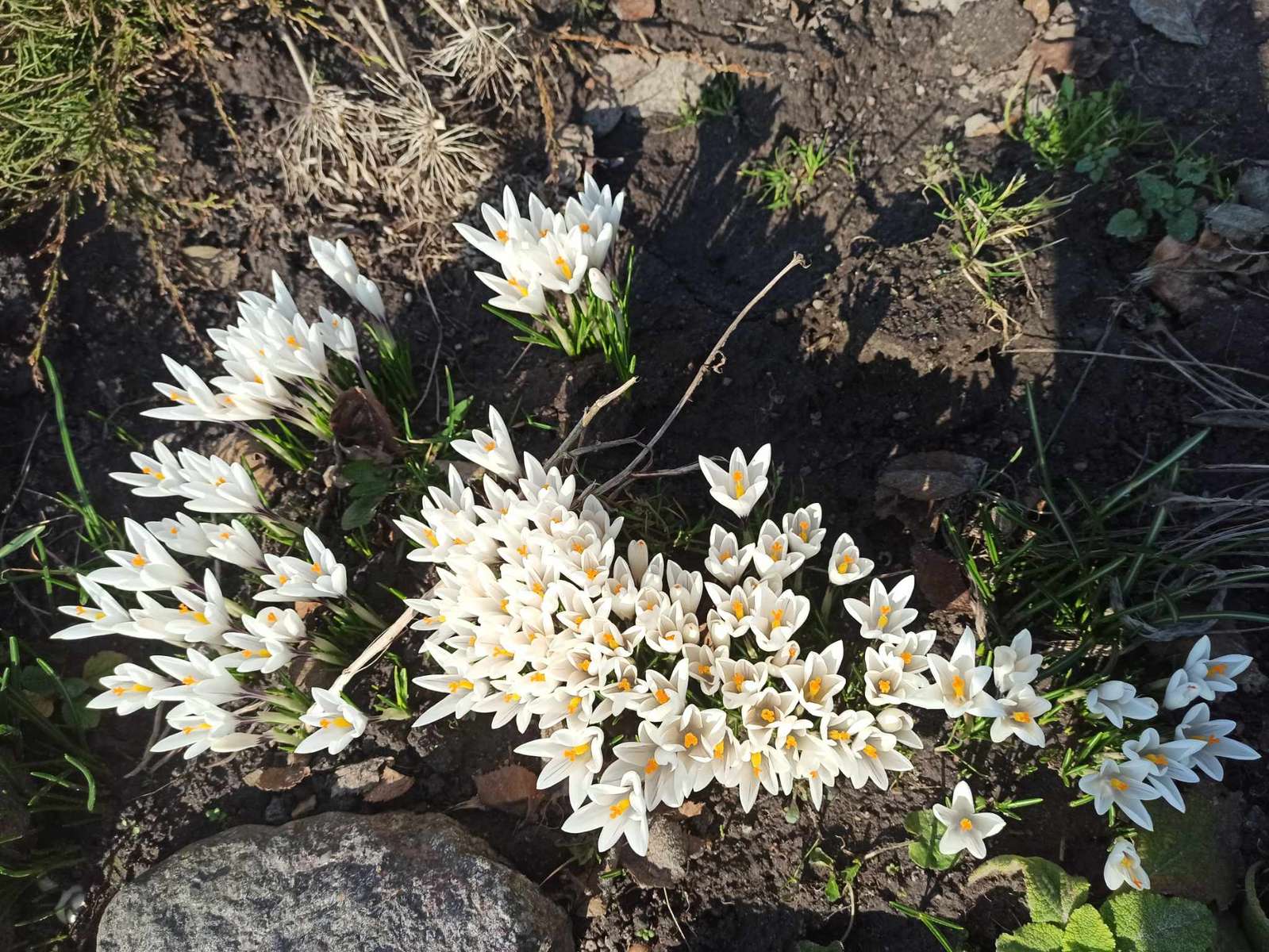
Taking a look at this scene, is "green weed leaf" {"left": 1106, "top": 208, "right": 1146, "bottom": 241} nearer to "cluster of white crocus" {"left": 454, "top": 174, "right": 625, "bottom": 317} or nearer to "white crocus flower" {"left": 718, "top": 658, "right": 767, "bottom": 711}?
"cluster of white crocus" {"left": 454, "top": 174, "right": 625, "bottom": 317}

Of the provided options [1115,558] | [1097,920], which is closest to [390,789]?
[1097,920]

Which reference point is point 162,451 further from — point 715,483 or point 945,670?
point 945,670

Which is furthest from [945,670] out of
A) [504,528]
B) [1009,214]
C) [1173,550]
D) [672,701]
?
[1009,214]

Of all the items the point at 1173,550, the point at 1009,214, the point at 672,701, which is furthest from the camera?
the point at 1009,214

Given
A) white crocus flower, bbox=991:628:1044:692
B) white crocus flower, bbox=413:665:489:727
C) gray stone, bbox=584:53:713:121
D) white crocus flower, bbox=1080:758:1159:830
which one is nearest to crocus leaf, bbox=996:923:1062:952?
white crocus flower, bbox=1080:758:1159:830

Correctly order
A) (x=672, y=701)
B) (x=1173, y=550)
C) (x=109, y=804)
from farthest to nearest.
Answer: (x=109, y=804) < (x=1173, y=550) < (x=672, y=701)

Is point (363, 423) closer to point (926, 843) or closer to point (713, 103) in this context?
point (713, 103)
